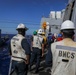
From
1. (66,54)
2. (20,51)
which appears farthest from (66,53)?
(20,51)

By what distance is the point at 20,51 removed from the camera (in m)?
6.42

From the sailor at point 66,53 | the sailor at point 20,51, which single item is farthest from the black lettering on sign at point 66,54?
the sailor at point 20,51

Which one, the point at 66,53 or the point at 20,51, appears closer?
the point at 66,53

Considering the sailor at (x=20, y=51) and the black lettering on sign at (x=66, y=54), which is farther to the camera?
the sailor at (x=20, y=51)

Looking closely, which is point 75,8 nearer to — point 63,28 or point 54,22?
point 63,28

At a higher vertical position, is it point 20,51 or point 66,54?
point 66,54

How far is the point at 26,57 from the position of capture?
6.41 meters

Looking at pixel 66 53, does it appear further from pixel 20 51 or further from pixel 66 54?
pixel 20 51

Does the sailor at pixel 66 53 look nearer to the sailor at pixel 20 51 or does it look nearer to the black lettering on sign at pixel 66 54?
the black lettering on sign at pixel 66 54

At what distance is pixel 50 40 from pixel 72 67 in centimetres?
1490

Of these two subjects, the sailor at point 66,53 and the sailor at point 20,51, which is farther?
the sailor at point 20,51

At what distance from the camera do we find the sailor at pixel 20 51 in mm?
6246

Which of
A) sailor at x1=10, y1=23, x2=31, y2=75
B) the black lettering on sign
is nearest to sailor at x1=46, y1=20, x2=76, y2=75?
the black lettering on sign

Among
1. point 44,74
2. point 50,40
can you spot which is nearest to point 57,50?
point 44,74
